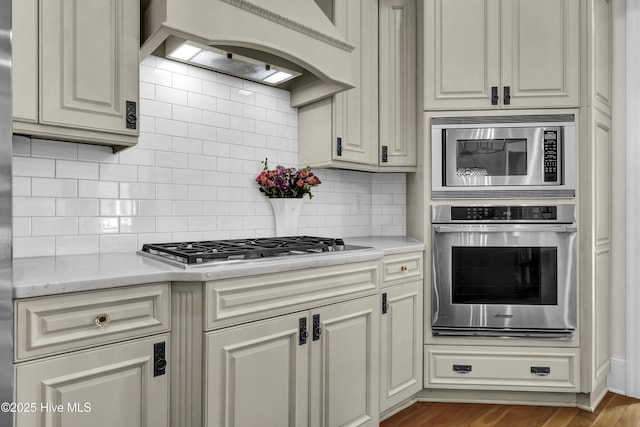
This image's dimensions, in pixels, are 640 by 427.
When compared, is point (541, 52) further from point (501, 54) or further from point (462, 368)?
point (462, 368)

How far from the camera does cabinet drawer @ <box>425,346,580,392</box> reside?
261 cm

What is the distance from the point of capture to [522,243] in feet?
8.57

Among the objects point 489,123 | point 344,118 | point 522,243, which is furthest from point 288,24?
point 522,243

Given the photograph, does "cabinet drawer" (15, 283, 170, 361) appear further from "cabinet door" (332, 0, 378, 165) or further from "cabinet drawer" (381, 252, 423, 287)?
"cabinet door" (332, 0, 378, 165)

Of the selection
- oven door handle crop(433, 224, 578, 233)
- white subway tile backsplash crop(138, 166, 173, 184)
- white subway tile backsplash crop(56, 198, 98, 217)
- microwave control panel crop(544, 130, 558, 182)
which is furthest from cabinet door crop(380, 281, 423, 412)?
white subway tile backsplash crop(56, 198, 98, 217)

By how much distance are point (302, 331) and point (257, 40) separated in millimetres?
1264

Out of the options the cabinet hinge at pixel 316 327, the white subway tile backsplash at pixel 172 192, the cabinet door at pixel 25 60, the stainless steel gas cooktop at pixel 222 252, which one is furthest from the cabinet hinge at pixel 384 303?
the cabinet door at pixel 25 60

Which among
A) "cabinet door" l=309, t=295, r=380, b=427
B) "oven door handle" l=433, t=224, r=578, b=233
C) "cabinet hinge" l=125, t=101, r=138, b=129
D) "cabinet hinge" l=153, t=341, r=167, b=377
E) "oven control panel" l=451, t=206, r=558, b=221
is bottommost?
"cabinet door" l=309, t=295, r=380, b=427

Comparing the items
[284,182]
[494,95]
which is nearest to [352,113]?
[284,182]

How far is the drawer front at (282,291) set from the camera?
158 centimetres

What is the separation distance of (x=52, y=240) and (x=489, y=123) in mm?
2379

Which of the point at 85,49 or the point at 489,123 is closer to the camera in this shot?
the point at 85,49

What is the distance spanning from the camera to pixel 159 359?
1.51 metres

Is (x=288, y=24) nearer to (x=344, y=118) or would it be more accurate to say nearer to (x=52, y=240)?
(x=344, y=118)
